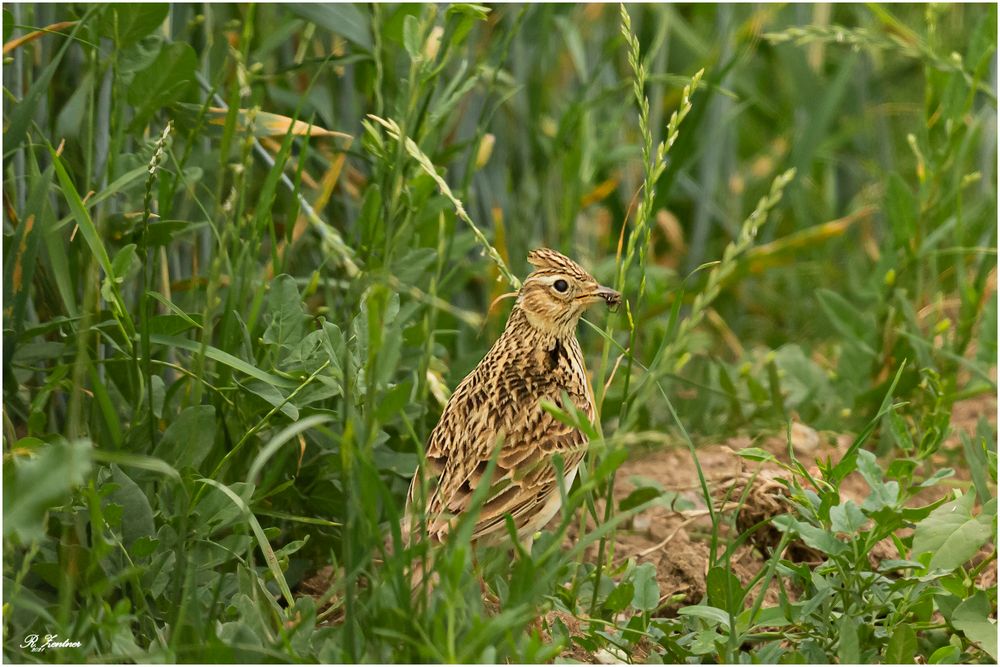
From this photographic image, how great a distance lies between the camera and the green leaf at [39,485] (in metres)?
2.28

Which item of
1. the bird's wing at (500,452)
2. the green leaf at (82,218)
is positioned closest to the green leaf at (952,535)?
the bird's wing at (500,452)

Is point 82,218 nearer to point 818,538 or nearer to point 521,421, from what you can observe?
point 521,421

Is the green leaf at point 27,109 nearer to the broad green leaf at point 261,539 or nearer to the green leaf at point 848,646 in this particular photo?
the broad green leaf at point 261,539

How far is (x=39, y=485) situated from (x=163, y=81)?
155 centimetres

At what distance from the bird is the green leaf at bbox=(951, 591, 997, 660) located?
3.25ft

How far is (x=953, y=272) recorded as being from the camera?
5285mm

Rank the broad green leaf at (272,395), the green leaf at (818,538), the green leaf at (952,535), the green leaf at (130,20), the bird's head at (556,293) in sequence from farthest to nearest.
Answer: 1. the bird's head at (556,293)
2. the green leaf at (130,20)
3. the broad green leaf at (272,395)
4. the green leaf at (952,535)
5. the green leaf at (818,538)

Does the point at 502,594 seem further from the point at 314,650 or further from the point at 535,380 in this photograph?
the point at 535,380

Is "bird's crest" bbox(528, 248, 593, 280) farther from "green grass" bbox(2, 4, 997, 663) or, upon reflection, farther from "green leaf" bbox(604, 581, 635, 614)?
"green leaf" bbox(604, 581, 635, 614)

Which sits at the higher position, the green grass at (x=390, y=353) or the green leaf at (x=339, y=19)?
the green leaf at (x=339, y=19)

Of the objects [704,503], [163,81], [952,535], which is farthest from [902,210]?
[163,81]

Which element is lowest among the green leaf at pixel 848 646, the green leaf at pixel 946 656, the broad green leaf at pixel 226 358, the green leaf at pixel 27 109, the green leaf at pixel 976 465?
the green leaf at pixel 946 656

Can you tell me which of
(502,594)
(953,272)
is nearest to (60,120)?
(502,594)

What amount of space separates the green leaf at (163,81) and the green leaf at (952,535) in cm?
227
